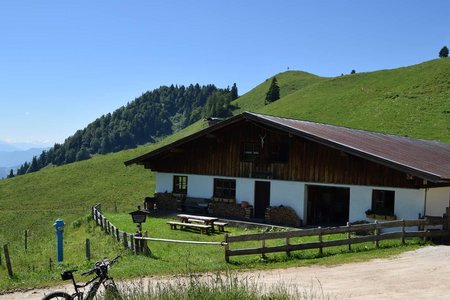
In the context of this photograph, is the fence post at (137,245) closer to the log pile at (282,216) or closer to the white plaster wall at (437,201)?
the log pile at (282,216)

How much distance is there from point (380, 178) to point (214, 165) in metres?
10.1

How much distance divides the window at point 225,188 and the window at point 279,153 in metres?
3.01

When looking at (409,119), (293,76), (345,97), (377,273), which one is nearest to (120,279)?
(377,273)

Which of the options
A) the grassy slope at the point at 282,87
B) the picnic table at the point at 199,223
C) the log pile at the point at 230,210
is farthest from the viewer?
the grassy slope at the point at 282,87

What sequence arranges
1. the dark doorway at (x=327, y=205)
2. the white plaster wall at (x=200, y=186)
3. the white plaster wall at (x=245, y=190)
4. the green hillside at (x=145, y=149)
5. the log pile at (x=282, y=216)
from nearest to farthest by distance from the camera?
the log pile at (x=282, y=216) → the dark doorway at (x=327, y=205) → the white plaster wall at (x=245, y=190) → the white plaster wall at (x=200, y=186) → the green hillside at (x=145, y=149)

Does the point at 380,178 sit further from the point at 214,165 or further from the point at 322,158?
the point at 214,165

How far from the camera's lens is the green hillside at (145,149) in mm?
40188

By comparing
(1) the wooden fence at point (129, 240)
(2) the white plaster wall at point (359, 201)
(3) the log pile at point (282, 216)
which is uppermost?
(2) the white plaster wall at point (359, 201)

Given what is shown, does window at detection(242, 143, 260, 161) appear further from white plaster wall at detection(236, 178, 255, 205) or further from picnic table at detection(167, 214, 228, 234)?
picnic table at detection(167, 214, 228, 234)

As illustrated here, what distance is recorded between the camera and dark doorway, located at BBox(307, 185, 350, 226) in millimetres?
26156

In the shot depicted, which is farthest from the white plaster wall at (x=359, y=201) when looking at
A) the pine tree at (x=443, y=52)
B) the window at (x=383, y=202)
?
the pine tree at (x=443, y=52)

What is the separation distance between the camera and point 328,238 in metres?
20.5

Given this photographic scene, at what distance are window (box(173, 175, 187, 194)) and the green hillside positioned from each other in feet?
19.9

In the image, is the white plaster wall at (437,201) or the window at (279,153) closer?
the white plaster wall at (437,201)
